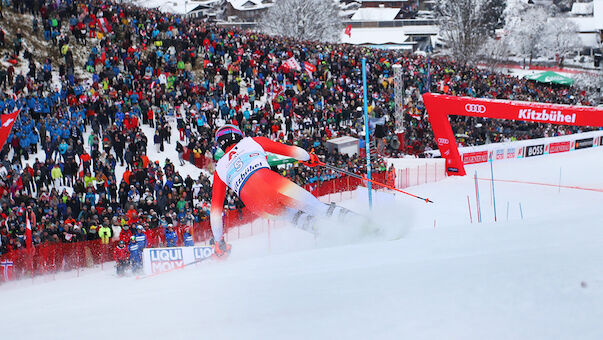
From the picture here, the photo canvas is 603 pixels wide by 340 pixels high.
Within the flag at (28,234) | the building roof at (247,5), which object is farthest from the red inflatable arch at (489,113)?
the building roof at (247,5)

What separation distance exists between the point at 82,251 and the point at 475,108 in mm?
11970

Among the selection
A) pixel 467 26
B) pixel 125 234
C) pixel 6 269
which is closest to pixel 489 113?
pixel 125 234

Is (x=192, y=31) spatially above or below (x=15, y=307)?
above

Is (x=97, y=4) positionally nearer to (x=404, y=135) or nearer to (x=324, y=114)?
(x=324, y=114)

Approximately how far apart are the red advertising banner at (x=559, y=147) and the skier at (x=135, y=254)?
53.1 ft

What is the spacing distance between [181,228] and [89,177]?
3.46 meters

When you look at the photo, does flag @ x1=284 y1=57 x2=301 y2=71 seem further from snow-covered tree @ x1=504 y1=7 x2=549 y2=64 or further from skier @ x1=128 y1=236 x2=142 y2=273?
snow-covered tree @ x1=504 y1=7 x2=549 y2=64

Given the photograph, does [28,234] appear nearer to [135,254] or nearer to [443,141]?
[135,254]

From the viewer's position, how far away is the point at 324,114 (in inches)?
801

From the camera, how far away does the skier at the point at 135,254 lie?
34.5ft

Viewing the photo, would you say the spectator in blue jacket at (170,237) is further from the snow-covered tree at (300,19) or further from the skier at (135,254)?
the snow-covered tree at (300,19)

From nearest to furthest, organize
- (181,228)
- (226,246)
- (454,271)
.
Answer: (454,271), (226,246), (181,228)

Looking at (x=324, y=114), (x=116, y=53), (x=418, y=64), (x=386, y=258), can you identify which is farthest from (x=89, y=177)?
(x=418, y=64)

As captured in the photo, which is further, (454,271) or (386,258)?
(386,258)
